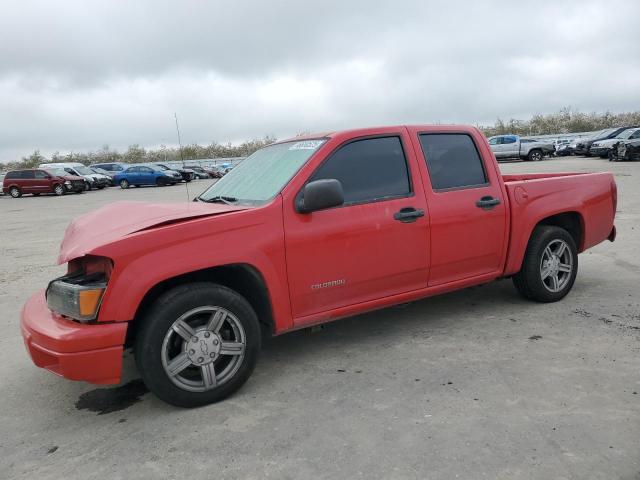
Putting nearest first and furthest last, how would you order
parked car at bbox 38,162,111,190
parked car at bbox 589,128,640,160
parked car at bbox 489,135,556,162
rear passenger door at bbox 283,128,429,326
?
rear passenger door at bbox 283,128,429,326 → parked car at bbox 589,128,640,160 → parked car at bbox 489,135,556,162 → parked car at bbox 38,162,111,190

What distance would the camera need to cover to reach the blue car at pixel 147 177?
3206 cm

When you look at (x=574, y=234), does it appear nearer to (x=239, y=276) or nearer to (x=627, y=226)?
(x=239, y=276)

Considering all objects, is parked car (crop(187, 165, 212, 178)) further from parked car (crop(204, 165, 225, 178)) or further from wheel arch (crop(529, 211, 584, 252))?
wheel arch (crop(529, 211, 584, 252))

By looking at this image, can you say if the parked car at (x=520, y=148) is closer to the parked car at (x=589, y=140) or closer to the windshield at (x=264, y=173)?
the parked car at (x=589, y=140)

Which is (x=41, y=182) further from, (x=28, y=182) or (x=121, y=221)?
(x=121, y=221)

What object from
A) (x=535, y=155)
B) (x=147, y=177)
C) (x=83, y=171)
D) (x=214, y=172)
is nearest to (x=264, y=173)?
(x=147, y=177)

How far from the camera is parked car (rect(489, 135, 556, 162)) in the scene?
31.4 m

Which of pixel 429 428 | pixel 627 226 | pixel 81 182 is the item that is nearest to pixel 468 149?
pixel 429 428

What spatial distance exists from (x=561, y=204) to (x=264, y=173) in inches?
111

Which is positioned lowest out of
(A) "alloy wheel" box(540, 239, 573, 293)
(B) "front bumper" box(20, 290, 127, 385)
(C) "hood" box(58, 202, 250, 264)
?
(A) "alloy wheel" box(540, 239, 573, 293)

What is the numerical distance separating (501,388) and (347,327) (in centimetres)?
160

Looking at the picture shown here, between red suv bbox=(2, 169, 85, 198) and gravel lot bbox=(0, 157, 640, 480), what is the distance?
2677 centimetres

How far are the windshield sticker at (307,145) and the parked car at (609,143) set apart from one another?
25.5 m

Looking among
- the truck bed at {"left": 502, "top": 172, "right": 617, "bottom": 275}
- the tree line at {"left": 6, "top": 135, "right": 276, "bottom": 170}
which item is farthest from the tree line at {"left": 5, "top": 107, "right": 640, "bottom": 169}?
the truck bed at {"left": 502, "top": 172, "right": 617, "bottom": 275}
